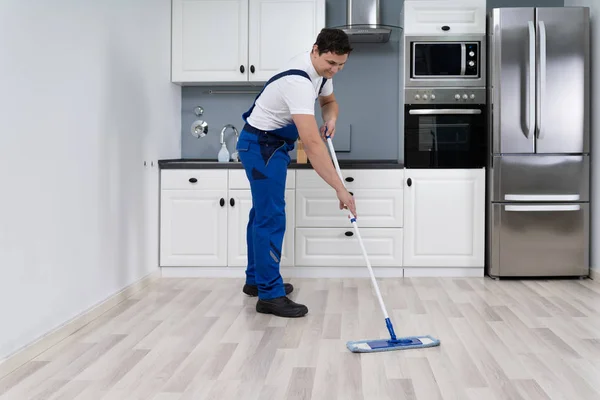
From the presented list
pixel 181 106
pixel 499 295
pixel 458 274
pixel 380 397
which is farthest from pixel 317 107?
pixel 380 397

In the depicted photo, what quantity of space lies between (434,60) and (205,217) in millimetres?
1715

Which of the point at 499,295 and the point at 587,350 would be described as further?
the point at 499,295

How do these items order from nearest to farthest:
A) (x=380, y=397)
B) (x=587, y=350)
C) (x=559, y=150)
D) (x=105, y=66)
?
(x=380, y=397)
(x=587, y=350)
(x=105, y=66)
(x=559, y=150)

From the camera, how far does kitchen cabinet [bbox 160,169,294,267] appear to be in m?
4.52

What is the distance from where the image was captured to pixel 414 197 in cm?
454

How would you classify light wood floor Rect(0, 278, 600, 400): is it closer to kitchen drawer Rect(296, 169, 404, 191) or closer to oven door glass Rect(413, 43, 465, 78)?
kitchen drawer Rect(296, 169, 404, 191)

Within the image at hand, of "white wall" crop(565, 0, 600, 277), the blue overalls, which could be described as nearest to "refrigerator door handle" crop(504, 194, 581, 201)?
"white wall" crop(565, 0, 600, 277)

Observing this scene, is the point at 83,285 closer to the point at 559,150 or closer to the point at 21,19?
the point at 21,19

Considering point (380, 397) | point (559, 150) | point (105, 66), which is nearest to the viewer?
point (380, 397)

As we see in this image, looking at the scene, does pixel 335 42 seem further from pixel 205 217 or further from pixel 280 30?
pixel 205 217

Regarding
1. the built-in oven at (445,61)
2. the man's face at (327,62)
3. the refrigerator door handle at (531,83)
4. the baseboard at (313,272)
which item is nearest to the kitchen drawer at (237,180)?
the baseboard at (313,272)

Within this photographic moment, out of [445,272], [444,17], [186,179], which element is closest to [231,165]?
[186,179]

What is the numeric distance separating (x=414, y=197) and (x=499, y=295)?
86 cm

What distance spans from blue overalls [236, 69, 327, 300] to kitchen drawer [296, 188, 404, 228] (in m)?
0.98
